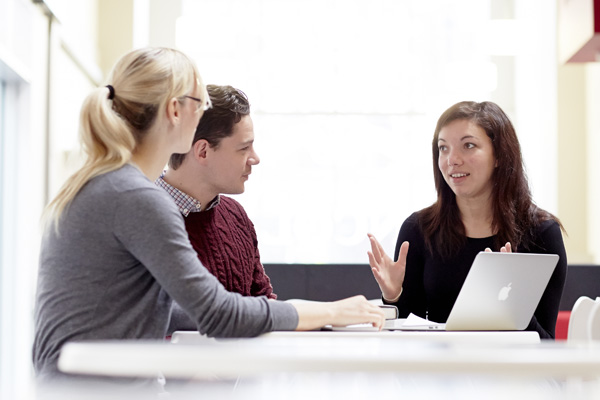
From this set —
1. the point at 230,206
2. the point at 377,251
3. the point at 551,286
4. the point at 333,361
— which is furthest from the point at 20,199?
the point at 333,361

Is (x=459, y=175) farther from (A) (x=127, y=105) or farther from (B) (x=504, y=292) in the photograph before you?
(A) (x=127, y=105)

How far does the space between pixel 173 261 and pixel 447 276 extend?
1.42 m

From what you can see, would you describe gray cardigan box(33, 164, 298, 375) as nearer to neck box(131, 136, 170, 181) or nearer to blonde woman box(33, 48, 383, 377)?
blonde woman box(33, 48, 383, 377)

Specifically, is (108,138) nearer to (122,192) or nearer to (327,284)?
(122,192)

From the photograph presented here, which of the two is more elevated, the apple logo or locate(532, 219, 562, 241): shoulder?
locate(532, 219, 562, 241): shoulder

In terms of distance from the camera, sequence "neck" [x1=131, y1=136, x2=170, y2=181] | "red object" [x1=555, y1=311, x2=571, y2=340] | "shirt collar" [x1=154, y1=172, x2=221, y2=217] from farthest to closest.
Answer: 1. "red object" [x1=555, y1=311, x2=571, y2=340]
2. "shirt collar" [x1=154, y1=172, x2=221, y2=217]
3. "neck" [x1=131, y1=136, x2=170, y2=181]

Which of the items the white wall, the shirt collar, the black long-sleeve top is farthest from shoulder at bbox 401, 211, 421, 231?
the white wall

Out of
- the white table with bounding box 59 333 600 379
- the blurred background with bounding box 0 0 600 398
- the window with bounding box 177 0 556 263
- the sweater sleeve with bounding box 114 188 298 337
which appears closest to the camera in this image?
the white table with bounding box 59 333 600 379

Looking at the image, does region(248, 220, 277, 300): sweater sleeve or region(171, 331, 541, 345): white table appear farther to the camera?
region(248, 220, 277, 300): sweater sleeve

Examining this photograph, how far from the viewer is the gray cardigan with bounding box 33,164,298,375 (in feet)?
4.63

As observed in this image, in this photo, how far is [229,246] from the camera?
2.40 m

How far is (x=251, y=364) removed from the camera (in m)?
0.65

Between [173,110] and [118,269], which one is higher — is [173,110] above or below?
above

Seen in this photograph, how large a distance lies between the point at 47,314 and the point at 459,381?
3.36 ft
